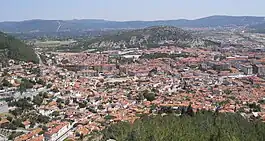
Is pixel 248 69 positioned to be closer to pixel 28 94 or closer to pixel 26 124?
pixel 28 94

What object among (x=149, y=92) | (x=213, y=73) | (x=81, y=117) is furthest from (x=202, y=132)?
(x=213, y=73)

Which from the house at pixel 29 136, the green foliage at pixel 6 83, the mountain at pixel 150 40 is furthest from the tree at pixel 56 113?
the mountain at pixel 150 40

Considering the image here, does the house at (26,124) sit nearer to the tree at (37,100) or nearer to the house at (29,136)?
the house at (29,136)

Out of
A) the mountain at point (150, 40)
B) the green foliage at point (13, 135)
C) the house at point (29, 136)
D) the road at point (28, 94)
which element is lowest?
the mountain at point (150, 40)

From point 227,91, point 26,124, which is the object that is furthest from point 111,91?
point 26,124

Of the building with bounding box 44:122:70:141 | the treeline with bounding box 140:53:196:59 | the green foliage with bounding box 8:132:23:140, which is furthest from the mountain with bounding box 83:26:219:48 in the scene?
the green foliage with bounding box 8:132:23:140

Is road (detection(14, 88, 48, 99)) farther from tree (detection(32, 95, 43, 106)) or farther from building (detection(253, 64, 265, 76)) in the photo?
building (detection(253, 64, 265, 76))
